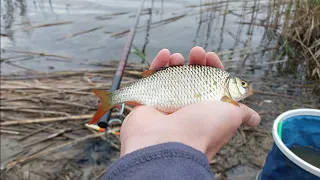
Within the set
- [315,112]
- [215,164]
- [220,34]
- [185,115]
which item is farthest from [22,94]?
[220,34]

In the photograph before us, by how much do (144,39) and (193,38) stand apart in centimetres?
117

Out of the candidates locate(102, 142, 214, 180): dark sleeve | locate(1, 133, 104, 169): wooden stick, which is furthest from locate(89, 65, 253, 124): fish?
locate(1, 133, 104, 169): wooden stick

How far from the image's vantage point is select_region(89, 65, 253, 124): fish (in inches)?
77.2

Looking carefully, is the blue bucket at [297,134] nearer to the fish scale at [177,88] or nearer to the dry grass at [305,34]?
the fish scale at [177,88]

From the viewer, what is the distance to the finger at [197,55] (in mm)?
2158

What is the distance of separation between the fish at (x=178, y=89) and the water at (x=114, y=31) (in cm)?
358


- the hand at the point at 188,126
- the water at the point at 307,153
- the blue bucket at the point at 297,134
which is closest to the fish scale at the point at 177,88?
the hand at the point at 188,126

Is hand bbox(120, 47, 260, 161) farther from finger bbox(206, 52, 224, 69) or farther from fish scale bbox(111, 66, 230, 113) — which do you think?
finger bbox(206, 52, 224, 69)

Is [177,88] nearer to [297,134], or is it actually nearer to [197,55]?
[197,55]

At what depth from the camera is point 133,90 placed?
2076 mm

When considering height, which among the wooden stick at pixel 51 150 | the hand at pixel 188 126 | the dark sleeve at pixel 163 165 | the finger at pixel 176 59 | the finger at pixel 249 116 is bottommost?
the wooden stick at pixel 51 150

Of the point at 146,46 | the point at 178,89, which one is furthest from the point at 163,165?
the point at 146,46

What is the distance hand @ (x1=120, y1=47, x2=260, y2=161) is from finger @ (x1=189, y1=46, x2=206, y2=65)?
47cm

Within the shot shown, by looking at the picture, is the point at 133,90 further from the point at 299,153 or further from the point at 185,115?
the point at 299,153
